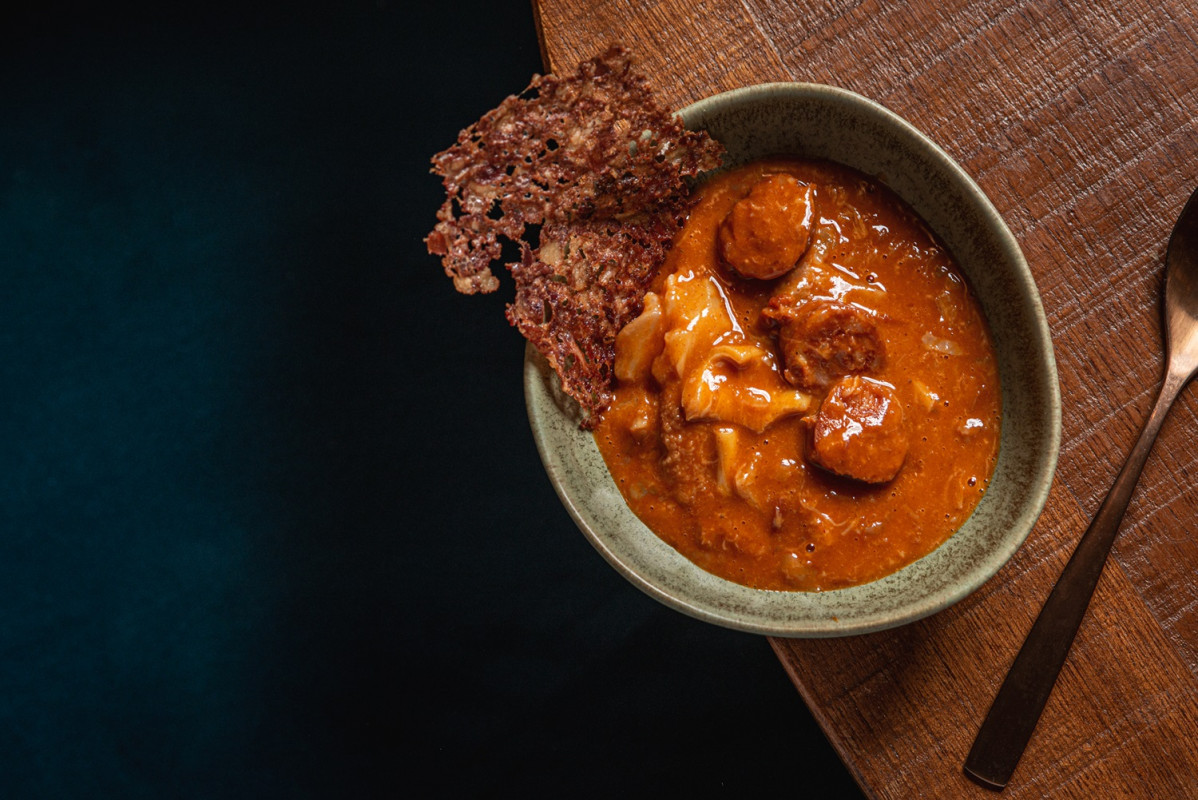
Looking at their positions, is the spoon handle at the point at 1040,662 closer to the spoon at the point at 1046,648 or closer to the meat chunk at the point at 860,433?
the spoon at the point at 1046,648

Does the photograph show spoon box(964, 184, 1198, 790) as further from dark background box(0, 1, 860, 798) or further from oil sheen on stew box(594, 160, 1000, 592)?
dark background box(0, 1, 860, 798)

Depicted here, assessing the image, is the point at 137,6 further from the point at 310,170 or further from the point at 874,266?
the point at 874,266

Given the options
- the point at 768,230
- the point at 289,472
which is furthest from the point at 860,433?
the point at 289,472

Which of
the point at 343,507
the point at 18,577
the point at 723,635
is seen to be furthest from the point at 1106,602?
the point at 18,577

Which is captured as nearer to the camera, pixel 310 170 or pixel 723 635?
pixel 723 635

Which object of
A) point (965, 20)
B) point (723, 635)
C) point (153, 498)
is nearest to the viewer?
point (965, 20)

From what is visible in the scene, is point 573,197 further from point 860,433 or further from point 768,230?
point 860,433

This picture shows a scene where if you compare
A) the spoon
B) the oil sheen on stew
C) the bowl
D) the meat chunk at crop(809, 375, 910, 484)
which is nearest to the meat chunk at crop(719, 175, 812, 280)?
the oil sheen on stew

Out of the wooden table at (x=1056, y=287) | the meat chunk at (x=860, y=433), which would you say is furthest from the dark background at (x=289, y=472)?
the meat chunk at (x=860, y=433)
